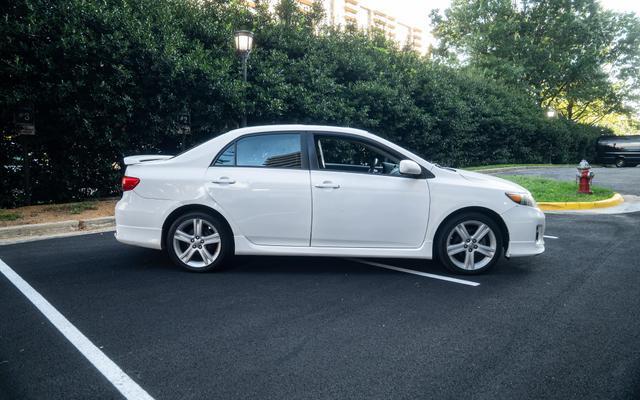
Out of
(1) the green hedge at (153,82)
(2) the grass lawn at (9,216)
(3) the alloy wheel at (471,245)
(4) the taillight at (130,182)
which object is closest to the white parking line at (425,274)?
(3) the alloy wheel at (471,245)

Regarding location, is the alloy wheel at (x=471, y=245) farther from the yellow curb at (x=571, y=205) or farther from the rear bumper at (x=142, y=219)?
the yellow curb at (x=571, y=205)

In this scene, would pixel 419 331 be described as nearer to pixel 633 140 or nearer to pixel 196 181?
pixel 196 181

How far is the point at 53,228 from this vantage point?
23.6 feet

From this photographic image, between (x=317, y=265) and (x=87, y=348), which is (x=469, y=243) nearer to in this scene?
(x=317, y=265)

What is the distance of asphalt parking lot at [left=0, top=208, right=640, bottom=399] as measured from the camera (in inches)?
105

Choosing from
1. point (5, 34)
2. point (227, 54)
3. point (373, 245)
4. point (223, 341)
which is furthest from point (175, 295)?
point (227, 54)

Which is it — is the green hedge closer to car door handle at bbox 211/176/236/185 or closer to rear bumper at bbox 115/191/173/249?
rear bumper at bbox 115/191/173/249

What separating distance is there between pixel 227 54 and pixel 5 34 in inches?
197

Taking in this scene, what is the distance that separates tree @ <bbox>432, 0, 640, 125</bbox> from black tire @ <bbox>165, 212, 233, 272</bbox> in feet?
93.8

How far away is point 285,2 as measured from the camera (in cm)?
1495

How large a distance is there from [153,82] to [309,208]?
685cm

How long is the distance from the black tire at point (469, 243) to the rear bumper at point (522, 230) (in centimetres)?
12

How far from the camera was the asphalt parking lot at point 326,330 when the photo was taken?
2662mm

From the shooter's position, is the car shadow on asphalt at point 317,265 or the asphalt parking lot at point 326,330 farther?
the car shadow on asphalt at point 317,265
